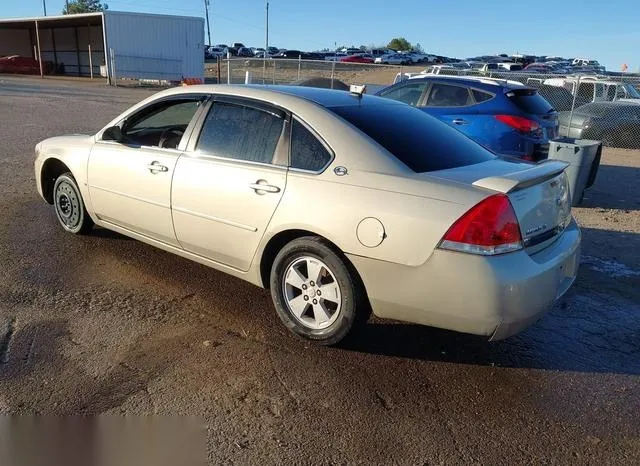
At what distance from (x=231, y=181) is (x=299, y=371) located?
1397 mm

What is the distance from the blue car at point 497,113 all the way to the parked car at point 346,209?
3838mm

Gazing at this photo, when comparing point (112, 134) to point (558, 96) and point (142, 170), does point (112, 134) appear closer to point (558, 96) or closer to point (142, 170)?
point (142, 170)

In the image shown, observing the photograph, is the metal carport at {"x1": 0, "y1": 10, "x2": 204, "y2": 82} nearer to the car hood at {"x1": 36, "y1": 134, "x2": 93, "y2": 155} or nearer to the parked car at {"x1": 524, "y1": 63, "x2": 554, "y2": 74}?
the parked car at {"x1": 524, "y1": 63, "x2": 554, "y2": 74}

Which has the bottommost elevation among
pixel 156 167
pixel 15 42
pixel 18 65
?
pixel 18 65

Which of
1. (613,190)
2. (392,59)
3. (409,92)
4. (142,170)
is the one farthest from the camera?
(392,59)

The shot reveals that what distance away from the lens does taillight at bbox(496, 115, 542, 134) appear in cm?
775

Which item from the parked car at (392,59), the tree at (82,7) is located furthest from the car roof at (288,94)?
the tree at (82,7)

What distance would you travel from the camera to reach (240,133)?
409cm

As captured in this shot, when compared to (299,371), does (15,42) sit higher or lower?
higher

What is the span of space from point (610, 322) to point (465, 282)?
1.91 metres

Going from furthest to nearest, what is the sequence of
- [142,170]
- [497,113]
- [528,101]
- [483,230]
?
[528,101]
[497,113]
[142,170]
[483,230]

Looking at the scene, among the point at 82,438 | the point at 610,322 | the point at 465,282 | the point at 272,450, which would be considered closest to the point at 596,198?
the point at 610,322

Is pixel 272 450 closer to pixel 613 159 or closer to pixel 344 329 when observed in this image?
pixel 344 329

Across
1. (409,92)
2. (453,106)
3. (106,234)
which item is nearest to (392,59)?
(409,92)
